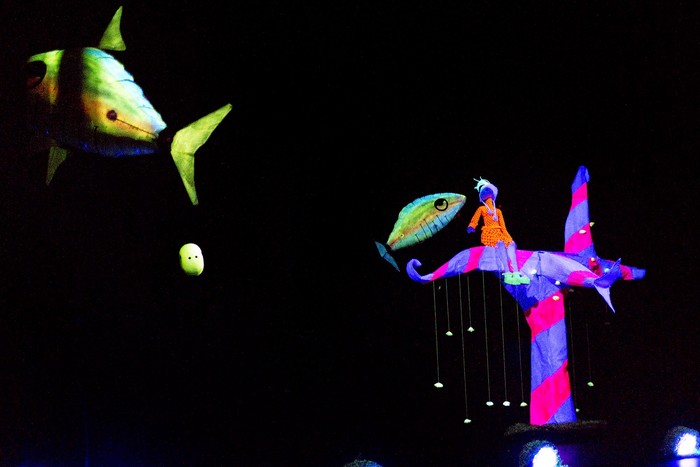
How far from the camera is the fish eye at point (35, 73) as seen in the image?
3969mm

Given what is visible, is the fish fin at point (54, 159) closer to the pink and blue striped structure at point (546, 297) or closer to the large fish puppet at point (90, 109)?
the large fish puppet at point (90, 109)

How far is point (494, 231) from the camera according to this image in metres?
4.77

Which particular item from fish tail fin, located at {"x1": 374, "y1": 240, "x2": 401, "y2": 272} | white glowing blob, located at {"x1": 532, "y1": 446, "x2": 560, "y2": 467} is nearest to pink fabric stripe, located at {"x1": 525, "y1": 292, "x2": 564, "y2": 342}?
white glowing blob, located at {"x1": 532, "y1": 446, "x2": 560, "y2": 467}

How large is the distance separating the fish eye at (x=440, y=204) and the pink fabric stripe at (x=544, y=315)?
2.25 ft

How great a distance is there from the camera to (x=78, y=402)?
13.3 ft

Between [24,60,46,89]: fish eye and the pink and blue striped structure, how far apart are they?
6.39ft

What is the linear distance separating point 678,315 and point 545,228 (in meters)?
1.07

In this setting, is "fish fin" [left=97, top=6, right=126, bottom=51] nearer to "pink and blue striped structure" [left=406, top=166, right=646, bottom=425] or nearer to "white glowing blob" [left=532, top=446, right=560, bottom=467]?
"pink and blue striped structure" [left=406, top=166, right=646, bottom=425]

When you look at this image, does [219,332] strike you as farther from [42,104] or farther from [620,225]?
[620,225]

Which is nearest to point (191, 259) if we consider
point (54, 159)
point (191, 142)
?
point (191, 142)

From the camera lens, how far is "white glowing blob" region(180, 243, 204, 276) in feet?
13.7

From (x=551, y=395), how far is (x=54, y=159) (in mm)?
2613

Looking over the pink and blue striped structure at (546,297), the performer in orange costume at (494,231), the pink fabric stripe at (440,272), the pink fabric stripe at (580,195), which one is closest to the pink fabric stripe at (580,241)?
the pink and blue striped structure at (546,297)

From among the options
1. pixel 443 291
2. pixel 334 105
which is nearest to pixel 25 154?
pixel 334 105
